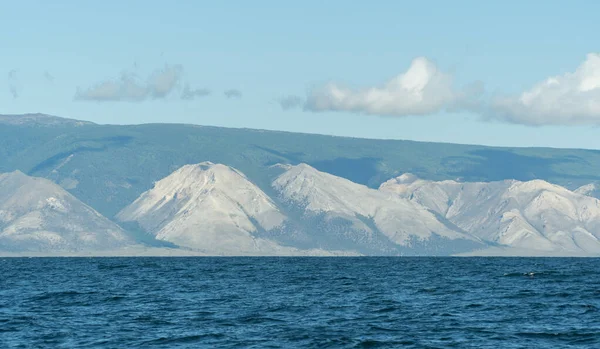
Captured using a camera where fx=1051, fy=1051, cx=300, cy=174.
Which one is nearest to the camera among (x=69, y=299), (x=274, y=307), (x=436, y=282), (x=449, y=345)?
(x=449, y=345)

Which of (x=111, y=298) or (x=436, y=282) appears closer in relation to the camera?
(x=111, y=298)

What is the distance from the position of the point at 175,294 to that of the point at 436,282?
5029cm

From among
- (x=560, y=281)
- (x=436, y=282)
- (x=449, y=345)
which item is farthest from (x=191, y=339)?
(x=560, y=281)

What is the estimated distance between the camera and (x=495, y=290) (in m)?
143

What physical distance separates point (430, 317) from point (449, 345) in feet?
66.1

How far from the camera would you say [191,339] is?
8788cm

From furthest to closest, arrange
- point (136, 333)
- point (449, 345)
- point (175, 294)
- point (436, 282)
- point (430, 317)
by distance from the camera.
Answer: point (436, 282)
point (175, 294)
point (430, 317)
point (136, 333)
point (449, 345)

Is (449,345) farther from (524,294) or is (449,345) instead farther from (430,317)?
(524,294)

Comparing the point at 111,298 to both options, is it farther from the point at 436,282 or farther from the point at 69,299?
the point at 436,282

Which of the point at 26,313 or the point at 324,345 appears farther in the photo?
the point at 26,313

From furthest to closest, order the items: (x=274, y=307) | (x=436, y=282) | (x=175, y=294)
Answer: (x=436, y=282) < (x=175, y=294) < (x=274, y=307)

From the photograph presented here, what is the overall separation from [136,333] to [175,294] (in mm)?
45014

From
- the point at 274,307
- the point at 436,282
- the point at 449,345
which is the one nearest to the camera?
the point at 449,345

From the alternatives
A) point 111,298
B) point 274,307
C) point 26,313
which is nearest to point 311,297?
point 274,307
